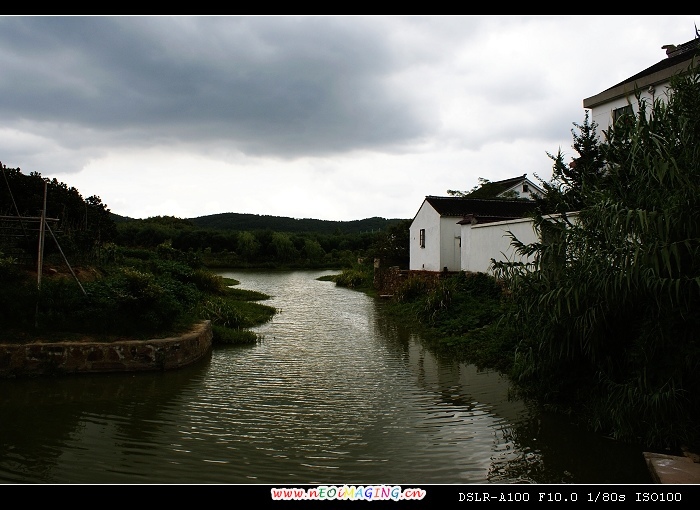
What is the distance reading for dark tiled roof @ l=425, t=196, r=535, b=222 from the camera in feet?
70.9

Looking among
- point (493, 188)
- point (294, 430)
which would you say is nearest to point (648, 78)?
point (294, 430)

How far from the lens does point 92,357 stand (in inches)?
332

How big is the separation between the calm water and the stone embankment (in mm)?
252

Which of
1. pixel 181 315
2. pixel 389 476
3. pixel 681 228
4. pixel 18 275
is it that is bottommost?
pixel 389 476

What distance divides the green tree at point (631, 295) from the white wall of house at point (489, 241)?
6.46 meters

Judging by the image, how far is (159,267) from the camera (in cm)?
1811

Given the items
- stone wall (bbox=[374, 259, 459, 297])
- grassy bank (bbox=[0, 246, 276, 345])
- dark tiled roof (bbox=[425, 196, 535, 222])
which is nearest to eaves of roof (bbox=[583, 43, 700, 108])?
dark tiled roof (bbox=[425, 196, 535, 222])

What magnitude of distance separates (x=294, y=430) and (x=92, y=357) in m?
4.43

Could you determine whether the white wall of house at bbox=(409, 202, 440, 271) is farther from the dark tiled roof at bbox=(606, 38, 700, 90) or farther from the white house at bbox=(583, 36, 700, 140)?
the dark tiled roof at bbox=(606, 38, 700, 90)

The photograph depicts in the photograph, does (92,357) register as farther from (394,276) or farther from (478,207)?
(478,207)
